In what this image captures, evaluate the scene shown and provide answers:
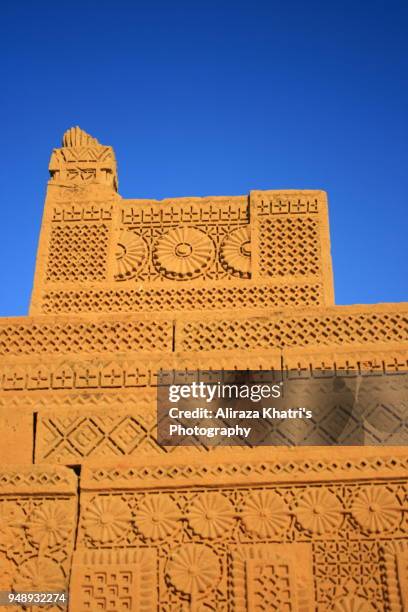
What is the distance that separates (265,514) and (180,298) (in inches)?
92.6

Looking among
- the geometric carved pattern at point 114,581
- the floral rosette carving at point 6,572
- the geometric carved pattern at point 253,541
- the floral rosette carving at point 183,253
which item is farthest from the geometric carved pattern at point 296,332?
the floral rosette carving at point 6,572

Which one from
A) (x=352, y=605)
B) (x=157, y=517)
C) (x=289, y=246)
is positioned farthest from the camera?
(x=289, y=246)

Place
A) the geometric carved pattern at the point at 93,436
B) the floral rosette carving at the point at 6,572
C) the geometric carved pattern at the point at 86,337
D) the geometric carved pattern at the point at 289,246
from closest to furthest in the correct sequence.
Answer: the floral rosette carving at the point at 6,572 < the geometric carved pattern at the point at 93,436 < the geometric carved pattern at the point at 86,337 < the geometric carved pattern at the point at 289,246

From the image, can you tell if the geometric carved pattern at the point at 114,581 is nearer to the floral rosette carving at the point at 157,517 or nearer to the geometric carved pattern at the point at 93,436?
the floral rosette carving at the point at 157,517

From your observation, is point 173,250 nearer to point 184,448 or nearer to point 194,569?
point 184,448

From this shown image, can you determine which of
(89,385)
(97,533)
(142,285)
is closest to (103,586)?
(97,533)

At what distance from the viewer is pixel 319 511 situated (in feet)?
17.9

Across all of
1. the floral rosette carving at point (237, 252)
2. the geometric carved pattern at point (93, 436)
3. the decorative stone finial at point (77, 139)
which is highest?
the decorative stone finial at point (77, 139)

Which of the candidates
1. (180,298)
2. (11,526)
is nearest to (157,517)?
(11,526)

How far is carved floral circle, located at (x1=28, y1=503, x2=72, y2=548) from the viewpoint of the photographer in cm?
548

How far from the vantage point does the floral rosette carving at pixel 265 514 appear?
5426 millimetres

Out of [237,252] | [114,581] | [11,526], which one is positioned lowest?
[114,581]

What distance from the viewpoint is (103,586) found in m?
5.30

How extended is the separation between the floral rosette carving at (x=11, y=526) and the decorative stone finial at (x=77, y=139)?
4.11 metres
